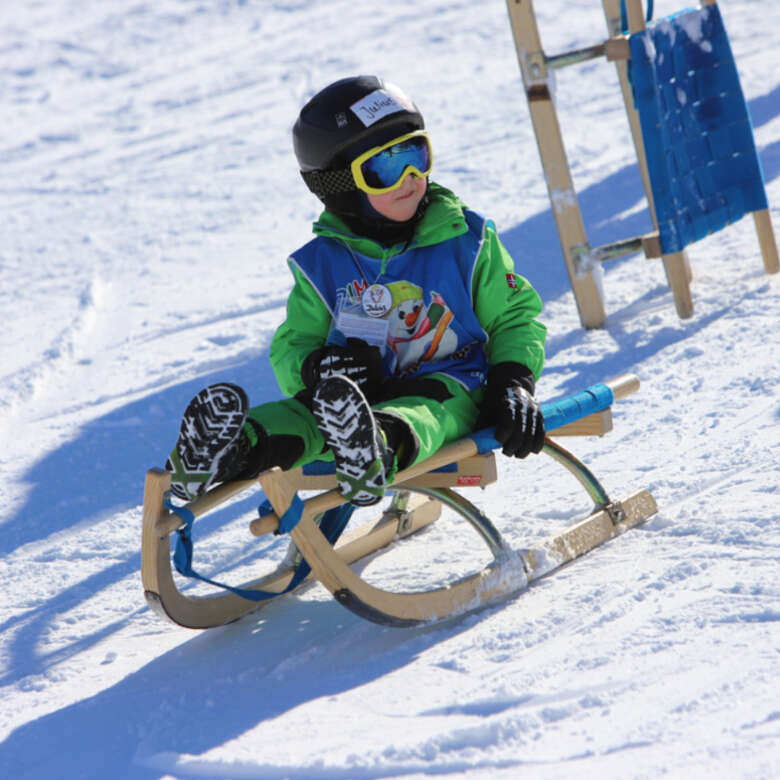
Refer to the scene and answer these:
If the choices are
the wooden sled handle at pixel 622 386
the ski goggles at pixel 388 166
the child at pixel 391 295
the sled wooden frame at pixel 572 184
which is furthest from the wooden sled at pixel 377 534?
the sled wooden frame at pixel 572 184

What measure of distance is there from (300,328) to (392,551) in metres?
0.72

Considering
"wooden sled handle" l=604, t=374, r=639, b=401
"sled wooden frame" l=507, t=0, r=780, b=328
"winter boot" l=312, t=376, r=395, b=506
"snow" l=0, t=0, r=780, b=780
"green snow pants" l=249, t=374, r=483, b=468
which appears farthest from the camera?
"sled wooden frame" l=507, t=0, r=780, b=328

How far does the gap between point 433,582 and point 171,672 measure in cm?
72

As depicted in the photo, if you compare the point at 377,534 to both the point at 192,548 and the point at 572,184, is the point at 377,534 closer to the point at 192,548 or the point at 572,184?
the point at 192,548

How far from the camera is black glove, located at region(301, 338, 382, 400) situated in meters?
2.89

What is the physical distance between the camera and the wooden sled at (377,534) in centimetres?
254

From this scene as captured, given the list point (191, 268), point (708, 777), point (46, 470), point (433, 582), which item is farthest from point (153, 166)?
point (708, 777)

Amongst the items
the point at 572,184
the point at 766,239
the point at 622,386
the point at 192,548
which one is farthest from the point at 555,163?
the point at 192,548

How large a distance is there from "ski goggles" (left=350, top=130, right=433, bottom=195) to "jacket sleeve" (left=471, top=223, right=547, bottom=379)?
0.27m

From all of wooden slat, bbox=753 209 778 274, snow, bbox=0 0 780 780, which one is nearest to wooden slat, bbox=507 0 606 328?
snow, bbox=0 0 780 780

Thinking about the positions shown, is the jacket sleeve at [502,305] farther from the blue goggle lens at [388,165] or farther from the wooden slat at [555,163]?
the wooden slat at [555,163]

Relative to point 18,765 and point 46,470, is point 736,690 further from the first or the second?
point 46,470

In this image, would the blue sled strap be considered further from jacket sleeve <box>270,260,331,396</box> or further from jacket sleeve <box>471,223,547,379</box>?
jacket sleeve <box>471,223,547,379</box>

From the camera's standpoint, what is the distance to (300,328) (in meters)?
3.07
